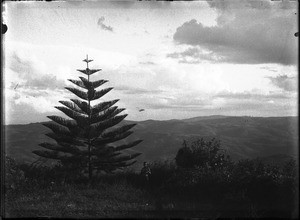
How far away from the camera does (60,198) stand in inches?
402

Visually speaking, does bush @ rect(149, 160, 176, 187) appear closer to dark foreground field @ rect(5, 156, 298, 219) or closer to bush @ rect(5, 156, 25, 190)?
dark foreground field @ rect(5, 156, 298, 219)

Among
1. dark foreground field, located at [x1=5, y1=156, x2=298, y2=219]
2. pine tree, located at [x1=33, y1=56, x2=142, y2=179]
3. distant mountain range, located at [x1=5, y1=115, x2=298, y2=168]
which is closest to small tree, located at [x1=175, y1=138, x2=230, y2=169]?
dark foreground field, located at [x1=5, y1=156, x2=298, y2=219]

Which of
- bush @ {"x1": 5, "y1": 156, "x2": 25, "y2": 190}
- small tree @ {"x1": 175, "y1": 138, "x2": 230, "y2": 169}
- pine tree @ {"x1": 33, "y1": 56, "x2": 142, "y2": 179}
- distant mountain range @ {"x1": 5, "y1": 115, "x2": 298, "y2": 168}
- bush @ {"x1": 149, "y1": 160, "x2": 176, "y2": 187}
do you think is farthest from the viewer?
distant mountain range @ {"x1": 5, "y1": 115, "x2": 298, "y2": 168}

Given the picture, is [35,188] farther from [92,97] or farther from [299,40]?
[299,40]

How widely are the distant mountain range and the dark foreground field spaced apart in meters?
61.3

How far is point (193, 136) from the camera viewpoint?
8119cm

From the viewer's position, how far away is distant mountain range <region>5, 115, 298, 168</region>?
79.6 meters

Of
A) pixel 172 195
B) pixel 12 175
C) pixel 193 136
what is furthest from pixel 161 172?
pixel 193 136

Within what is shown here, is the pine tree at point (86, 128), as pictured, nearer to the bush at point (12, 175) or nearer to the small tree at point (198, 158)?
the small tree at point (198, 158)

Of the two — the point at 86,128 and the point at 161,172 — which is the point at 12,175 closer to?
the point at 161,172

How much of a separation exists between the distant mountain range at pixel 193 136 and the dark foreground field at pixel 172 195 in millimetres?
61323

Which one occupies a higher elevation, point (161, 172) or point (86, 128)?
point (86, 128)

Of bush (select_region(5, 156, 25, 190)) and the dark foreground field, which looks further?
bush (select_region(5, 156, 25, 190))

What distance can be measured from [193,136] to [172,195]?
7123 cm
